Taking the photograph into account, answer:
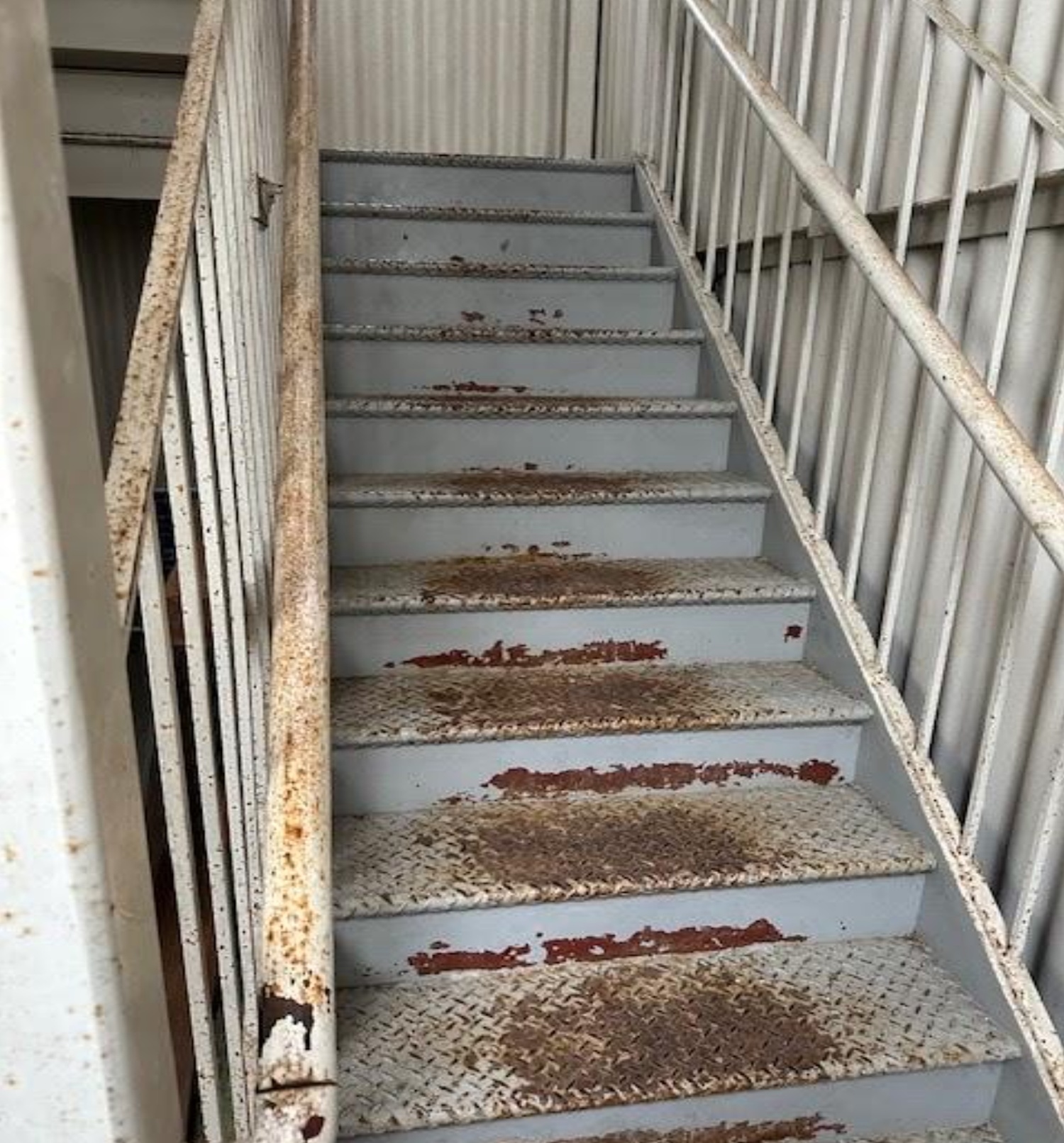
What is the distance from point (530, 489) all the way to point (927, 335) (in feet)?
3.07

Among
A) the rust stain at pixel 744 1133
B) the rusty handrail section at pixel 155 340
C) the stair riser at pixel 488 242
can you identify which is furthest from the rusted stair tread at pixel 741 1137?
the stair riser at pixel 488 242

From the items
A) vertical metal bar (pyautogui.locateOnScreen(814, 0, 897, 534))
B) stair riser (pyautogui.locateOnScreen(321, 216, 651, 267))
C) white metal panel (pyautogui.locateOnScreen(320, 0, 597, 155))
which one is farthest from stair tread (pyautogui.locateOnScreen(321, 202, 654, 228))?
white metal panel (pyautogui.locateOnScreen(320, 0, 597, 155))

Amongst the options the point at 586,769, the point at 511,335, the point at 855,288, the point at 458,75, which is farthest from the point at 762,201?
Answer: the point at 458,75

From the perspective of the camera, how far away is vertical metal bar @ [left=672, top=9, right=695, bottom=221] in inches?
98.9

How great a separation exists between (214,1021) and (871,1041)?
1256mm

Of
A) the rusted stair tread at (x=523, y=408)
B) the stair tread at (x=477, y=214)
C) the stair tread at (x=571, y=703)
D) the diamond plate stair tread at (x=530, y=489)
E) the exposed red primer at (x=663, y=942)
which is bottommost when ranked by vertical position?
the exposed red primer at (x=663, y=942)

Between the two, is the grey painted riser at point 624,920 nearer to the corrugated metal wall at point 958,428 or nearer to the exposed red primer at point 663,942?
the exposed red primer at point 663,942

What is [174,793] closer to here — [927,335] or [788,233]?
[927,335]

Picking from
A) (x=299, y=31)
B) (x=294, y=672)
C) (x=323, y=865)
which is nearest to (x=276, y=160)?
(x=299, y=31)

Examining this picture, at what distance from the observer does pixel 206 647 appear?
3.44ft

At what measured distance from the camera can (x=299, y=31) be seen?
6.10 ft

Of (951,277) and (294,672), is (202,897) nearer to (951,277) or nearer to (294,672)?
(294,672)

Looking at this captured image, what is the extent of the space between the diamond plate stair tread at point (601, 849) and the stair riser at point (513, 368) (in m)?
1.11

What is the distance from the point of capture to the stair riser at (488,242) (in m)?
2.52
